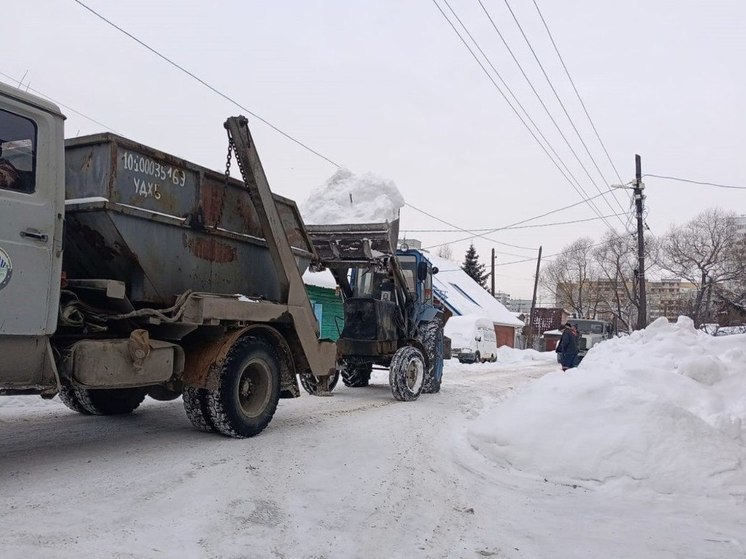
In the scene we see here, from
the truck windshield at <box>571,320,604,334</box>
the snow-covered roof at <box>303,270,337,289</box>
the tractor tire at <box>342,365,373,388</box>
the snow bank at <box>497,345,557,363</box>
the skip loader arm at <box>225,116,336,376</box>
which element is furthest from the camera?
the snow bank at <box>497,345,557,363</box>

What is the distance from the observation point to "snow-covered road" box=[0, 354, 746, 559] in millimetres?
3889

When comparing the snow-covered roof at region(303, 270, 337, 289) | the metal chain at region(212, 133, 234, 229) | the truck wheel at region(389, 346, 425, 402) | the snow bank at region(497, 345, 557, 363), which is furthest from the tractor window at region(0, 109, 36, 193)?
the snow bank at region(497, 345, 557, 363)

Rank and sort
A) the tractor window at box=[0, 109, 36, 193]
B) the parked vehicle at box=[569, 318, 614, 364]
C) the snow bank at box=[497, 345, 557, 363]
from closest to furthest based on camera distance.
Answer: the tractor window at box=[0, 109, 36, 193]
the parked vehicle at box=[569, 318, 614, 364]
the snow bank at box=[497, 345, 557, 363]

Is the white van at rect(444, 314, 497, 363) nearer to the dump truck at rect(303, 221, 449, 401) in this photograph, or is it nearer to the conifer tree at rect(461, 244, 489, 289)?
the dump truck at rect(303, 221, 449, 401)

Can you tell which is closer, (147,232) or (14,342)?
(14,342)

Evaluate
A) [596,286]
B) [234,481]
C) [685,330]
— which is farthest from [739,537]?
[596,286]

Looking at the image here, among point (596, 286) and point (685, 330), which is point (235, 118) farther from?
point (596, 286)

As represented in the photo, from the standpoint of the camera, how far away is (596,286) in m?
73.3

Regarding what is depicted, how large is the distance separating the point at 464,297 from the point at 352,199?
1969 centimetres

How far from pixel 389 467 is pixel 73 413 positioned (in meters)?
4.24

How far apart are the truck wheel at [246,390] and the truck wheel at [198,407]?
8cm

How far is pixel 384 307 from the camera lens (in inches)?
457

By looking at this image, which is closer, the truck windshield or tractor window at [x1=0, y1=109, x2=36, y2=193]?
tractor window at [x1=0, y1=109, x2=36, y2=193]

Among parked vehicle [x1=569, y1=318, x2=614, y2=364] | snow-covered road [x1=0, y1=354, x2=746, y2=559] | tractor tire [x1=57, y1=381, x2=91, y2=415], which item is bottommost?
snow-covered road [x1=0, y1=354, x2=746, y2=559]
